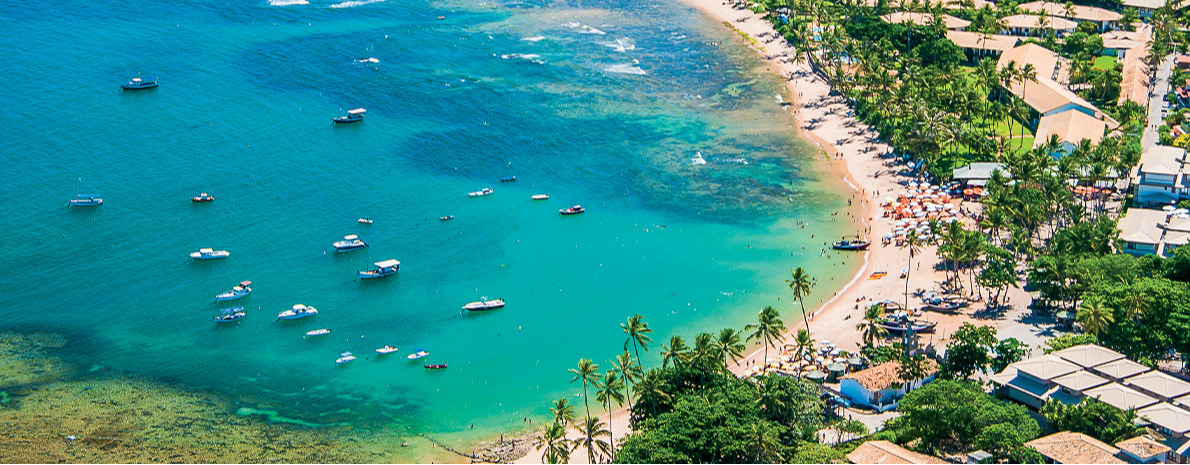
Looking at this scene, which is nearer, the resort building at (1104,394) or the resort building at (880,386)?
the resort building at (1104,394)

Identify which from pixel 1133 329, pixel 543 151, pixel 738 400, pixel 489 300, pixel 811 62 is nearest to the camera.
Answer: pixel 738 400

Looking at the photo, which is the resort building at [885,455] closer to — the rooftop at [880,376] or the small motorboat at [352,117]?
the rooftop at [880,376]

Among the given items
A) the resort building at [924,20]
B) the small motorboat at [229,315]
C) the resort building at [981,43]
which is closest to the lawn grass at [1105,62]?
the resort building at [981,43]

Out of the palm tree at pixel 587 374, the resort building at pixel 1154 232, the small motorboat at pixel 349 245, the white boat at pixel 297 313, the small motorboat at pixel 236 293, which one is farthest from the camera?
the small motorboat at pixel 349 245

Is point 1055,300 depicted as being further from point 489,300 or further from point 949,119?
point 489,300

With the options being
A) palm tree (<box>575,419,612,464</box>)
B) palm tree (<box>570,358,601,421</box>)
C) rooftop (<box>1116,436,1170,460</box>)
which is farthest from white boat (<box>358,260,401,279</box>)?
rooftop (<box>1116,436,1170,460</box>)

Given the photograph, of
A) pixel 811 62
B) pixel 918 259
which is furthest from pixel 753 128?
pixel 918 259
